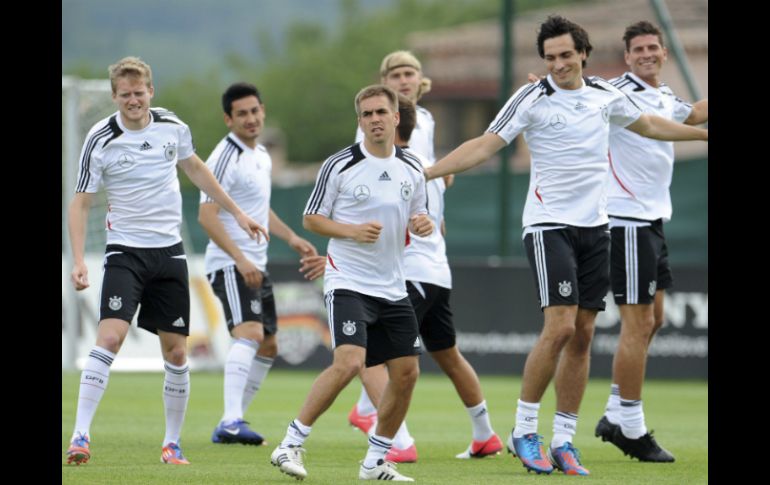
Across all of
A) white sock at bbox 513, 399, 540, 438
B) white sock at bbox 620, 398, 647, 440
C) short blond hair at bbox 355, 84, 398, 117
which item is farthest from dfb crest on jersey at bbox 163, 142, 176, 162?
white sock at bbox 620, 398, 647, 440

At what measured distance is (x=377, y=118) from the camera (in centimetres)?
749

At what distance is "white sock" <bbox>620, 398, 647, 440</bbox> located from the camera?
8984mm

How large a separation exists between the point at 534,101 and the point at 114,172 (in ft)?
8.42

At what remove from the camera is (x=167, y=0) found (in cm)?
17225

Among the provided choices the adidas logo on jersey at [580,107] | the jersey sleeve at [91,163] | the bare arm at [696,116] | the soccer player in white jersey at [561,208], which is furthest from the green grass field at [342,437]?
the bare arm at [696,116]

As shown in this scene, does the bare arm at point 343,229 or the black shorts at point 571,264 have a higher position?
the bare arm at point 343,229

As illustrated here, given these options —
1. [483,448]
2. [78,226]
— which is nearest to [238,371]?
[483,448]

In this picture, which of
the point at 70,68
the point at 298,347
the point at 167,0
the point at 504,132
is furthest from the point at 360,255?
the point at 167,0

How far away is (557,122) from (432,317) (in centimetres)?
161

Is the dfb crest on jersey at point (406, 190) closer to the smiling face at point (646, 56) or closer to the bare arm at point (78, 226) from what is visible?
the bare arm at point (78, 226)

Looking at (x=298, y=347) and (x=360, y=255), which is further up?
(x=360, y=255)

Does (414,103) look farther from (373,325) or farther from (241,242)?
(373,325)

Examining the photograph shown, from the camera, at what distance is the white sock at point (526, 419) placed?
809 cm

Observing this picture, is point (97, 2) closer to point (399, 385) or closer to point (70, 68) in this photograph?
point (70, 68)
